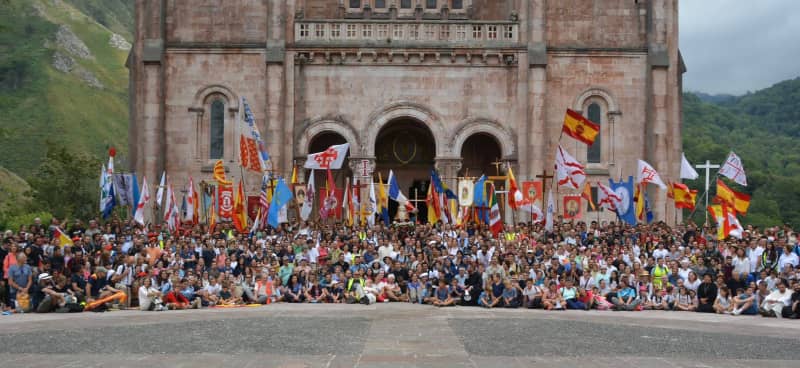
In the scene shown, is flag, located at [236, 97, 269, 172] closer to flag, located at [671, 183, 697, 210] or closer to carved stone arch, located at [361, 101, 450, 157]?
carved stone arch, located at [361, 101, 450, 157]

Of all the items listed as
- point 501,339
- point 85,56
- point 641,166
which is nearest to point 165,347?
point 501,339

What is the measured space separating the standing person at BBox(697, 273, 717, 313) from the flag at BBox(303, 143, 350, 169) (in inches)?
614

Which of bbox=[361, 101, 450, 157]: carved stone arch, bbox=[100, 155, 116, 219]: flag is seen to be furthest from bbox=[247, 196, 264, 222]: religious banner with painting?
bbox=[100, 155, 116, 219]: flag

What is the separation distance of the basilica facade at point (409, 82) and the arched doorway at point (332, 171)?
77.0 inches

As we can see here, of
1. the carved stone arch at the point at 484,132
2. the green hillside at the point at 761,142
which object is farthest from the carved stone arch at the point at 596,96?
the green hillside at the point at 761,142

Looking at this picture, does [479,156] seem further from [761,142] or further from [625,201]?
[761,142]

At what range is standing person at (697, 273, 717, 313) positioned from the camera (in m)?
24.9

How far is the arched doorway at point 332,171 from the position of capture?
1639 inches

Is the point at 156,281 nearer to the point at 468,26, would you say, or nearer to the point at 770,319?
the point at 770,319

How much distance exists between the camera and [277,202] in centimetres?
3198

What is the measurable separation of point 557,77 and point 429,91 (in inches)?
213

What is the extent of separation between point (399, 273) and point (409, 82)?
48.8 ft

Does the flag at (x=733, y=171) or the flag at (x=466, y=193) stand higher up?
the flag at (x=733, y=171)

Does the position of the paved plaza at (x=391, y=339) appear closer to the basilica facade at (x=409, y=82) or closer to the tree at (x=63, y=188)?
the basilica facade at (x=409, y=82)
